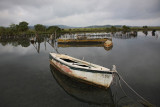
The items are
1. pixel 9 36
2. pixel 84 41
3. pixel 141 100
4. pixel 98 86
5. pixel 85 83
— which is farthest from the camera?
pixel 9 36

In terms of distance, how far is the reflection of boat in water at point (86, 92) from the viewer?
1048cm

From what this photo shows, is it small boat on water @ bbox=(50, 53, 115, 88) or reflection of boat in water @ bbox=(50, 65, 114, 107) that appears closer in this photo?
reflection of boat in water @ bbox=(50, 65, 114, 107)

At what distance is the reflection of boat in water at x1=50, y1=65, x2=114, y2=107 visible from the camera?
10.5 metres

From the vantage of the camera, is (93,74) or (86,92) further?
(93,74)

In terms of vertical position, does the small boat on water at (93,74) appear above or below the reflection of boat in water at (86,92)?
above

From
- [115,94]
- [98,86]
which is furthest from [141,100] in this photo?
[98,86]

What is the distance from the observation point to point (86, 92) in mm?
11906

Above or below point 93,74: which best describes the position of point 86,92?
below

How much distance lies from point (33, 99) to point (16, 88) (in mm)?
3435

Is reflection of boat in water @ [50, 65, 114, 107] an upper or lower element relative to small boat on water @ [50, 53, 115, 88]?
lower

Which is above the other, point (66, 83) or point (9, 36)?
point (9, 36)

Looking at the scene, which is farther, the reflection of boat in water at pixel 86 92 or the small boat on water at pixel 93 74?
the small boat on water at pixel 93 74

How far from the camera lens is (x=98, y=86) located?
41.2 feet

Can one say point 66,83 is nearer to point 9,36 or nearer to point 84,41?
point 84,41
